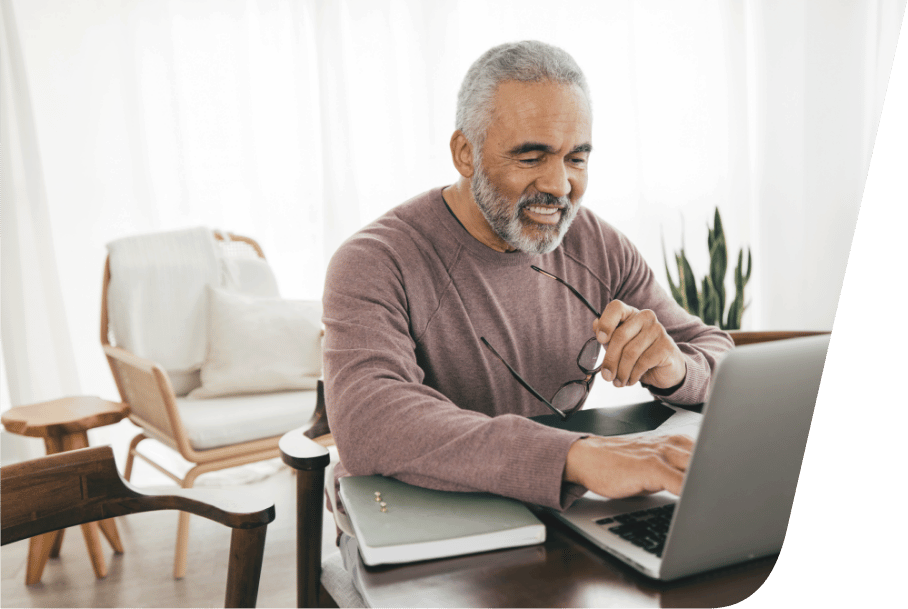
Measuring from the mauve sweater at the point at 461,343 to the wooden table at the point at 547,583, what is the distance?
0.30 feet

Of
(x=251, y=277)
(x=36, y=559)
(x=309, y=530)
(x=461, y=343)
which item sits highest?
(x=461, y=343)

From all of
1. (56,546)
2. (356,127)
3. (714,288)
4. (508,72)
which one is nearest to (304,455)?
(508,72)

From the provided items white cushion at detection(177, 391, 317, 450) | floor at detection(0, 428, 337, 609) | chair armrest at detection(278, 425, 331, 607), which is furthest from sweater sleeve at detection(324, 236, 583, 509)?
white cushion at detection(177, 391, 317, 450)

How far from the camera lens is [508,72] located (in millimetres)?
1219

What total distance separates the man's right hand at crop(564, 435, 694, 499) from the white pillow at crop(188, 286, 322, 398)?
6.78 ft

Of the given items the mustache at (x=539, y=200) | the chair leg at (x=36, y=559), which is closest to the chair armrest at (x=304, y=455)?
the mustache at (x=539, y=200)

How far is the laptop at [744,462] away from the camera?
1.66ft

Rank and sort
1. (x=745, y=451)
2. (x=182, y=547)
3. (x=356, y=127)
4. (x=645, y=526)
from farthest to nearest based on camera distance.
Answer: (x=356, y=127), (x=182, y=547), (x=645, y=526), (x=745, y=451)

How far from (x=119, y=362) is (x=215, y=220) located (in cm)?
100

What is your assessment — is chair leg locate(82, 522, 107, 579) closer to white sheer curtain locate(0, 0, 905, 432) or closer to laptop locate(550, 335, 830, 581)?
white sheer curtain locate(0, 0, 905, 432)

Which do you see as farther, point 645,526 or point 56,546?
point 56,546

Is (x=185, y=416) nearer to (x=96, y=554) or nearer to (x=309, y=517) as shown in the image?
(x=96, y=554)

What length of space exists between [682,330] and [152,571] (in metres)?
1.86

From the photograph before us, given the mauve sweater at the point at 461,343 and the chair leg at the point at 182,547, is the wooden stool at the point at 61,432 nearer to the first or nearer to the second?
the chair leg at the point at 182,547
